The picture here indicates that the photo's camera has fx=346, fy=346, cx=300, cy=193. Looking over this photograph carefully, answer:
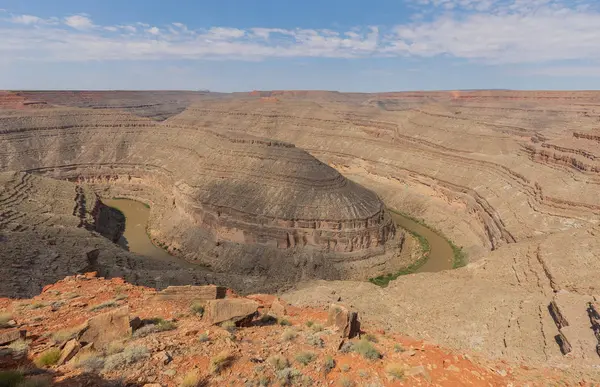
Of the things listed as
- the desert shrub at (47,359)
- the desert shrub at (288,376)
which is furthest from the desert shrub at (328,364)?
the desert shrub at (47,359)

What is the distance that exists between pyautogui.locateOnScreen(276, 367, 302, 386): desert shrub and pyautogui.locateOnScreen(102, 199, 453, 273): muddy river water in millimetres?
30209

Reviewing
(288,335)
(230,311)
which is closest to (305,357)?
(288,335)

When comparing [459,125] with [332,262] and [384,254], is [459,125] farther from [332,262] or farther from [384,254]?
[332,262]

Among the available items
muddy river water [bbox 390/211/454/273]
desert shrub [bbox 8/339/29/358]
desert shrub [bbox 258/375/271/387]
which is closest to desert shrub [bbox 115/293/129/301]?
desert shrub [bbox 8/339/29/358]

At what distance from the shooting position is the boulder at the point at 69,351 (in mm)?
10273

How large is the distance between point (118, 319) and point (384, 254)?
32.2 m

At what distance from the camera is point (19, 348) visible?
1084cm

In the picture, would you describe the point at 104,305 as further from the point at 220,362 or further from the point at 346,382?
the point at 346,382

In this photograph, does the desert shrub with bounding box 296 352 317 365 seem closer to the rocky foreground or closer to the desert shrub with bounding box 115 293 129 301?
the rocky foreground

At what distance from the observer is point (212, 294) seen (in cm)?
1672

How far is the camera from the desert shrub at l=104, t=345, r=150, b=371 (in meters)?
9.95

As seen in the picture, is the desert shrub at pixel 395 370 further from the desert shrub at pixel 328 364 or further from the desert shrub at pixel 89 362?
the desert shrub at pixel 89 362

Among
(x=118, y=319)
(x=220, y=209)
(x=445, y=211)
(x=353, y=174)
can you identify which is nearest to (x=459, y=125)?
(x=353, y=174)

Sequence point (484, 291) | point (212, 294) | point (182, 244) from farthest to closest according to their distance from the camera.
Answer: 1. point (182, 244)
2. point (484, 291)
3. point (212, 294)
